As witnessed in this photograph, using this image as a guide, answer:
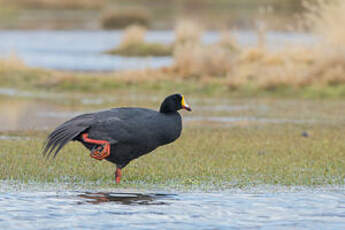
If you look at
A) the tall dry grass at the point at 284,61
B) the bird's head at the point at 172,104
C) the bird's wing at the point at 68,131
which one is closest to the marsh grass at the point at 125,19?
the tall dry grass at the point at 284,61

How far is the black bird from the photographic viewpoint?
33.4 feet

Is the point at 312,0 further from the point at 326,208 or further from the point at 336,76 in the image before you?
the point at 326,208

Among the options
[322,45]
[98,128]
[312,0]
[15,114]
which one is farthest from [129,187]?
[312,0]

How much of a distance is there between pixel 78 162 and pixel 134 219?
151 inches

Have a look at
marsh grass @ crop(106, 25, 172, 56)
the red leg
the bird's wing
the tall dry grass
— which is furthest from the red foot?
marsh grass @ crop(106, 25, 172, 56)

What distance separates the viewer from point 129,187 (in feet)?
34.4

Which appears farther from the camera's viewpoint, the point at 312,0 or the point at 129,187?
the point at 312,0

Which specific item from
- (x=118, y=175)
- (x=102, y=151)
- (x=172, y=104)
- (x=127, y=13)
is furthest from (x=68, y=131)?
(x=127, y=13)

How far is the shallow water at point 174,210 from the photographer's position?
→ 28.0 ft

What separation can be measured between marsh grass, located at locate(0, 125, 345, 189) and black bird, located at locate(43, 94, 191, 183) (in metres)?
0.61

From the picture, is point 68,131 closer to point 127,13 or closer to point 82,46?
point 82,46

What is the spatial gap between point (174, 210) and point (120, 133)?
152 centimetres

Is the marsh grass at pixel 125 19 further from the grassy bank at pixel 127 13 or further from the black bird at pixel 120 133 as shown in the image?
the black bird at pixel 120 133

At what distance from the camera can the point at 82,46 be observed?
4634 centimetres
